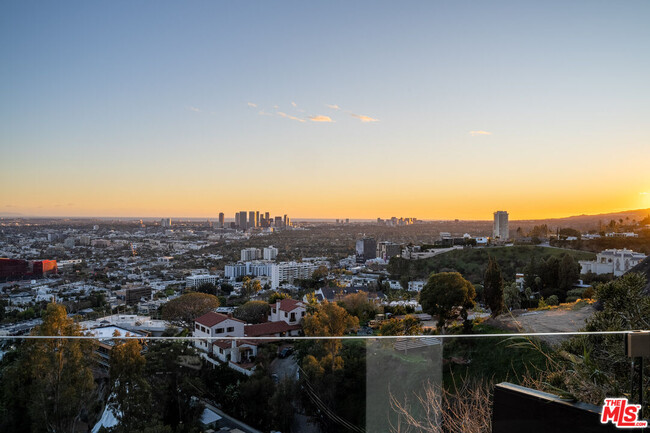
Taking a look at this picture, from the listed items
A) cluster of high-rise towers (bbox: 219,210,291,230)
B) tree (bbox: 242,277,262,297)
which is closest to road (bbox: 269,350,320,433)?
tree (bbox: 242,277,262,297)

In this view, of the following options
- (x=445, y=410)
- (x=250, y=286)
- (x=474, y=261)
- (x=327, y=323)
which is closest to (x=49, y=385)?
(x=327, y=323)

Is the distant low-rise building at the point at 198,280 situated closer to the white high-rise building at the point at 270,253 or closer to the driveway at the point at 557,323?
the white high-rise building at the point at 270,253

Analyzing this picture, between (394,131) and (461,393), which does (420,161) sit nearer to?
(394,131)

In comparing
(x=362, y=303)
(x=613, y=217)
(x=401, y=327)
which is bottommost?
(x=362, y=303)

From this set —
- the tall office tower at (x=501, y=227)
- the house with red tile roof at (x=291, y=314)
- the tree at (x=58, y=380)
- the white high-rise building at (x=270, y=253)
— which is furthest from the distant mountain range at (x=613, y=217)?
the tree at (x=58, y=380)

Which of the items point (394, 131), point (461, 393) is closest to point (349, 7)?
point (394, 131)

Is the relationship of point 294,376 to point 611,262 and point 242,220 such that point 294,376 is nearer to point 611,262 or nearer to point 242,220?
point 611,262

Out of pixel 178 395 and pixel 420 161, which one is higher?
pixel 420 161
